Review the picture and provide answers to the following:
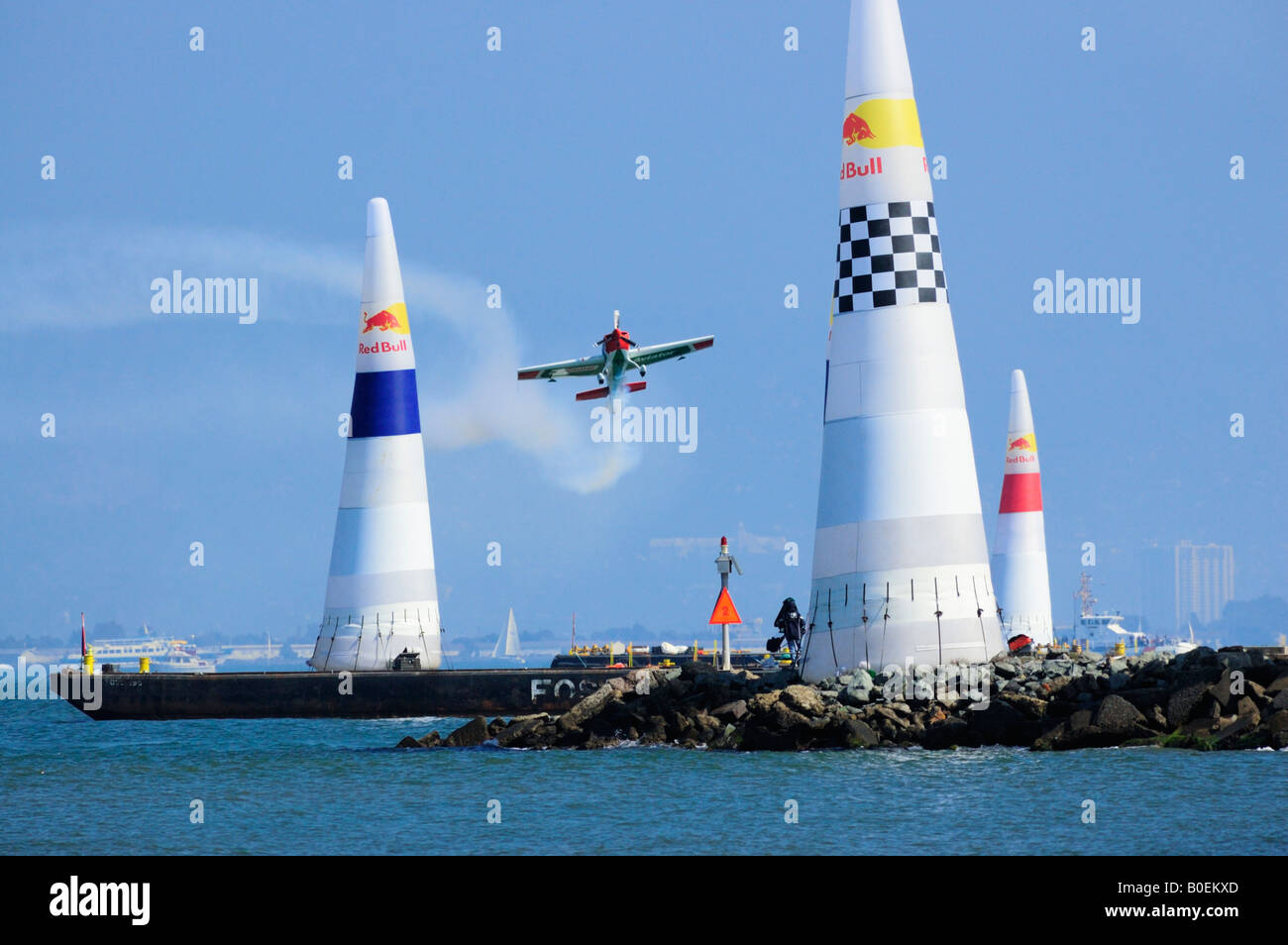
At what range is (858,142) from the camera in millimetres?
24828

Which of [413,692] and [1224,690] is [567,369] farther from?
[1224,690]

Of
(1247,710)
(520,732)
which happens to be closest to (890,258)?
(1247,710)

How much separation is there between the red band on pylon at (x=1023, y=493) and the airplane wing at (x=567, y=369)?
14282mm

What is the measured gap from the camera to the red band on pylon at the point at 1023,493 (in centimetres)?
3825

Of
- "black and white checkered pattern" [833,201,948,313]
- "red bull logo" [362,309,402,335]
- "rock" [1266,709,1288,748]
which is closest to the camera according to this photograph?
"rock" [1266,709,1288,748]

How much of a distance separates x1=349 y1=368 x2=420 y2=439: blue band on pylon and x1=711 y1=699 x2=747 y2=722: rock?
1249cm

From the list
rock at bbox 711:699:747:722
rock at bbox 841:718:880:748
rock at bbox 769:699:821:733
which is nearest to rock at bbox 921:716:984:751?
rock at bbox 841:718:880:748

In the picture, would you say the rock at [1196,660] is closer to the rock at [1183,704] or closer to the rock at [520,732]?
the rock at [1183,704]

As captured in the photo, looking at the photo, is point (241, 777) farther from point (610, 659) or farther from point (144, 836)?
point (610, 659)

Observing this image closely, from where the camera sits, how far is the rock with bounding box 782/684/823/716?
24100mm

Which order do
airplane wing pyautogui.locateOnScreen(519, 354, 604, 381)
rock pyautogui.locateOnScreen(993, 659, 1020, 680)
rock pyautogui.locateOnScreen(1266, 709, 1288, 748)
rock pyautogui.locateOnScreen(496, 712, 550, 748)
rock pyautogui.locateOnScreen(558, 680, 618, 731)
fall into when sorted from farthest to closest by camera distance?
1. airplane wing pyautogui.locateOnScreen(519, 354, 604, 381)
2. rock pyautogui.locateOnScreen(496, 712, 550, 748)
3. rock pyautogui.locateOnScreen(558, 680, 618, 731)
4. rock pyautogui.locateOnScreen(993, 659, 1020, 680)
5. rock pyautogui.locateOnScreen(1266, 709, 1288, 748)

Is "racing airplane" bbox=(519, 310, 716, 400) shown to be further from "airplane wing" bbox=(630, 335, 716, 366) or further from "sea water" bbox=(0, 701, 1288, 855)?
"sea water" bbox=(0, 701, 1288, 855)
